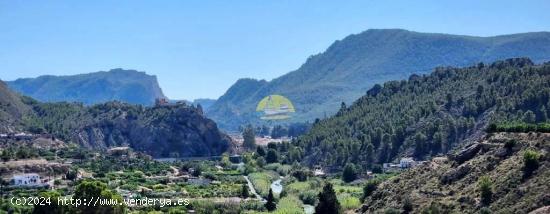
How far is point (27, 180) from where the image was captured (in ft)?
372

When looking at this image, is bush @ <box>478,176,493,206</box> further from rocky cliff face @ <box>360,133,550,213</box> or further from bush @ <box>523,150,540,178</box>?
bush @ <box>523,150,540,178</box>

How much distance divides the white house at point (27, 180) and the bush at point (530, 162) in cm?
7148

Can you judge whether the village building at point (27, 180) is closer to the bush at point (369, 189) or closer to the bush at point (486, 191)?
the bush at point (369, 189)

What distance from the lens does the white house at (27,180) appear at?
112456mm

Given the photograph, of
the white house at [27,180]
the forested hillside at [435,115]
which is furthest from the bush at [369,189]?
the white house at [27,180]

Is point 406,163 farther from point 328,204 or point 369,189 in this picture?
point 328,204

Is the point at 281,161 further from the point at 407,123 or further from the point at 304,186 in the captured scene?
the point at 304,186

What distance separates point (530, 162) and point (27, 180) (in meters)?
73.6

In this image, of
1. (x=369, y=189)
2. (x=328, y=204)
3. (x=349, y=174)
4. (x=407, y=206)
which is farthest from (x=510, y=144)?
(x=349, y=174)

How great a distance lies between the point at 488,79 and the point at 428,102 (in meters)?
14.1

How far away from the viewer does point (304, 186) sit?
12225 centimetres

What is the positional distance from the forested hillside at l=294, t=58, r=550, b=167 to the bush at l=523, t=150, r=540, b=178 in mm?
59823

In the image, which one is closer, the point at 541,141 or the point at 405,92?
the point at 541,141

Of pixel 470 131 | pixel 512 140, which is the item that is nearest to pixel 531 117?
pixel 470 131
